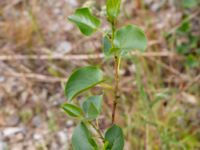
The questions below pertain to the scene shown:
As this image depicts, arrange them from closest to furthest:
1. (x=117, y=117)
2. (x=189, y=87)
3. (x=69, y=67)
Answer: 1. (x=117, y=117)
2. (x=189, y=87)
3. (x=69, y=67)

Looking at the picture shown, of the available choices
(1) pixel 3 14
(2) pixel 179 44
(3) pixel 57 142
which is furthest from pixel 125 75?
(1) pixel 3 14

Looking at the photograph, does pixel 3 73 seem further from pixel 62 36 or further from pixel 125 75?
pixel 125 75

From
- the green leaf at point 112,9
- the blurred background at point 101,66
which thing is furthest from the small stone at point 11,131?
the green leaf at point 112,9

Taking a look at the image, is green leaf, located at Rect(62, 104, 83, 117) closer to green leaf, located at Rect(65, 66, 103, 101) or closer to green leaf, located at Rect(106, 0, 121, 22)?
green leaf, located at Rect(65, 66, 103, 101)

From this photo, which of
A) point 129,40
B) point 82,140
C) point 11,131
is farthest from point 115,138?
point 11,131

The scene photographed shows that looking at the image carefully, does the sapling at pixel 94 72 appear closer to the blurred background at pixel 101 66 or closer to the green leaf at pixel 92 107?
the green leaf at pixel 92 107

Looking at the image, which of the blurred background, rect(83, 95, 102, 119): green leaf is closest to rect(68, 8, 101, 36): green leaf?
rect(83, 95, 102, 119): green leaf

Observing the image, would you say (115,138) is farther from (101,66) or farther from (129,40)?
(101,66)
